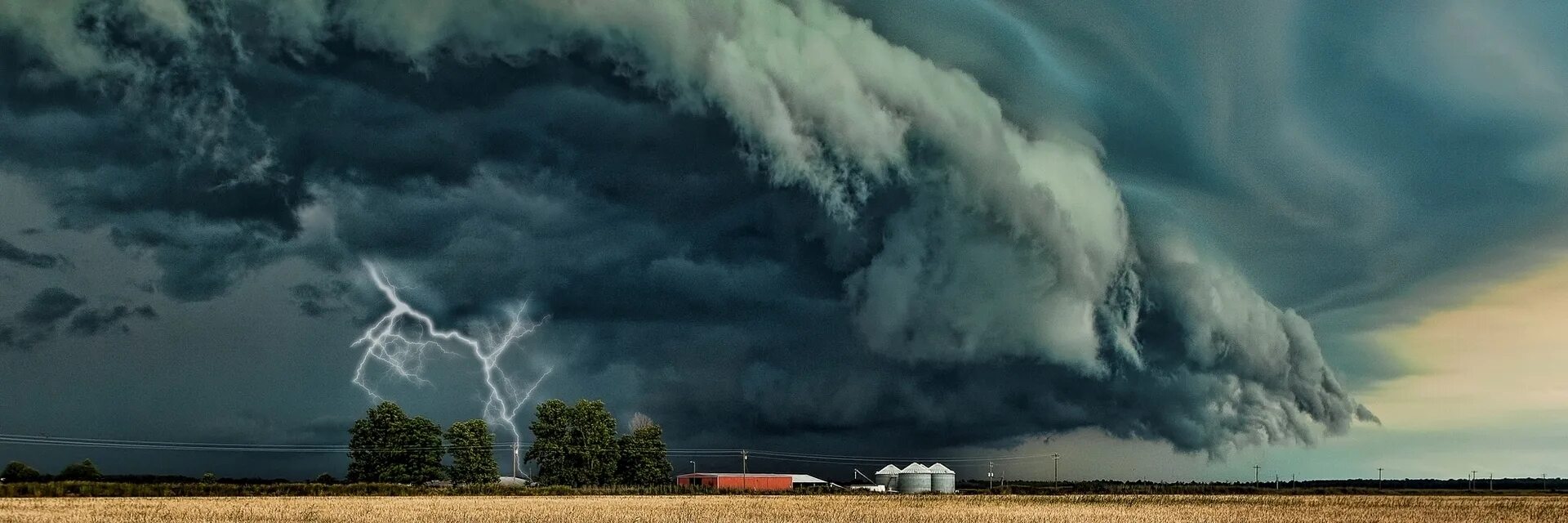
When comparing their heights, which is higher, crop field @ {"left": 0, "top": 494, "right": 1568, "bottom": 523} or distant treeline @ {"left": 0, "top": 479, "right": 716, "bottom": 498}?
crop field @ {"left": 0, "top": 494, "right": 1568, "bottom": 523}

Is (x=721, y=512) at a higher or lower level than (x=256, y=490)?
higher

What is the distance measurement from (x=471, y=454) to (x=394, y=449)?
8.96 meters

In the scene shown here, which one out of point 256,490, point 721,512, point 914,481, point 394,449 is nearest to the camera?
point 721,512

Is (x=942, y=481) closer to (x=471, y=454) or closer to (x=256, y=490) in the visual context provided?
(x=471, y=454)

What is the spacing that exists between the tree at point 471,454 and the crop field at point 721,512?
5822 cm

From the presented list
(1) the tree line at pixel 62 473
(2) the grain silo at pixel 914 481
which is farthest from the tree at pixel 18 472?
(2) the grain silo at pixel 914 481

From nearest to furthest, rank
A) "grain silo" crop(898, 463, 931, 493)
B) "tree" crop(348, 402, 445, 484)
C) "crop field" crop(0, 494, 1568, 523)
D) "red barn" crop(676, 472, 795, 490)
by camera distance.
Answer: "crop field" crop(0, 494, 1568, 523) → "tree" crop(348, 402, 445, 484) → "grain silo" crop(898, 463, 931, 493) → "red barn" crop(676, 472, 795, 490)

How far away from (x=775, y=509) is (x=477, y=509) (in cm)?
1637

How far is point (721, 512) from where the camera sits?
65.1 m

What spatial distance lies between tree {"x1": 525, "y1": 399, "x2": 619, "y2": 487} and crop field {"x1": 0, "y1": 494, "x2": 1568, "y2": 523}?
200ft

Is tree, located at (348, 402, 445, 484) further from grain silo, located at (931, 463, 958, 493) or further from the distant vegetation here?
grain silo, located at (931, 463, 958, 493)

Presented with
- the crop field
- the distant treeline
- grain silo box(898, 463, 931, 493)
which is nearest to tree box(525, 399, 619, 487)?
the distant treeline

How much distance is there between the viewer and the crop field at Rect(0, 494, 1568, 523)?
197ft

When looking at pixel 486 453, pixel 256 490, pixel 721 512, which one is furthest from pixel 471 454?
pixel 721 512
